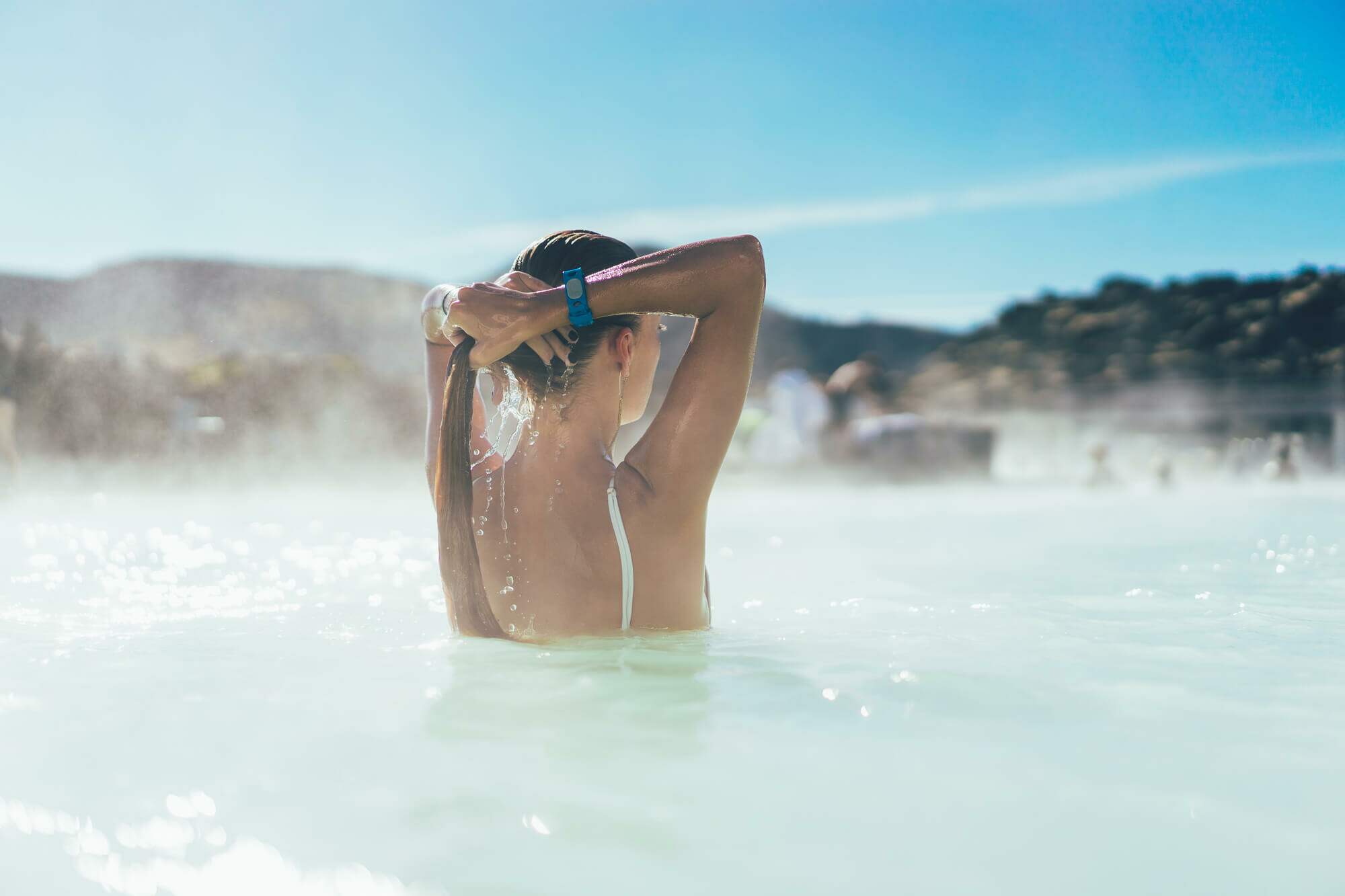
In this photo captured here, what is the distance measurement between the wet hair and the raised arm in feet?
0.32

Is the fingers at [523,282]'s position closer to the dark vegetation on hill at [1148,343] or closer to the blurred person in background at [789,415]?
the blurred person in background at [789,415]

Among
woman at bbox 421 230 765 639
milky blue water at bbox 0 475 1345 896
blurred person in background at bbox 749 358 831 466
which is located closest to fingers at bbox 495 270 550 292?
woman at bbox 421 230 765 639

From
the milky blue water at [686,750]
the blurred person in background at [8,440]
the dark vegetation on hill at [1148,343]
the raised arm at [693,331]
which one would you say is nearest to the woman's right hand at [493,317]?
the raised arm at [693,331]

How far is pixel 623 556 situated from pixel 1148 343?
33611 millimetres

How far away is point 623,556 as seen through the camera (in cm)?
194

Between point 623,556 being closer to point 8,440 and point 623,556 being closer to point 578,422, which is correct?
point 578,422

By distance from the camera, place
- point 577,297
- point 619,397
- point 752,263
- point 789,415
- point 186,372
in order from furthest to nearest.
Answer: point 789,415 → point 186,372 → point 619,397 → point 752,263 → point 577,297

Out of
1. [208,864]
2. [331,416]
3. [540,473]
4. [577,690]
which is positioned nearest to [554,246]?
[540,473]

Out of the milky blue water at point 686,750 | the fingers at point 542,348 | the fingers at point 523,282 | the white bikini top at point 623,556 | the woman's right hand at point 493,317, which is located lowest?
the milky blue water at point 686,750

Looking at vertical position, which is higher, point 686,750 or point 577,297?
point 577,297

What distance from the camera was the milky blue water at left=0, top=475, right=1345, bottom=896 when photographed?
115cm

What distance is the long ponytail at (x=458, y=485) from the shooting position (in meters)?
1.84

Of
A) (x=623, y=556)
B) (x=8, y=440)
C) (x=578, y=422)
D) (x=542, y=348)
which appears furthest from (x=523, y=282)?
(x=8, y=440)

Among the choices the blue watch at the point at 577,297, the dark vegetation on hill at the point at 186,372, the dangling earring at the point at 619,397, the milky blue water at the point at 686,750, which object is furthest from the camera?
the dark vegetation on hill at the point at 186,372
